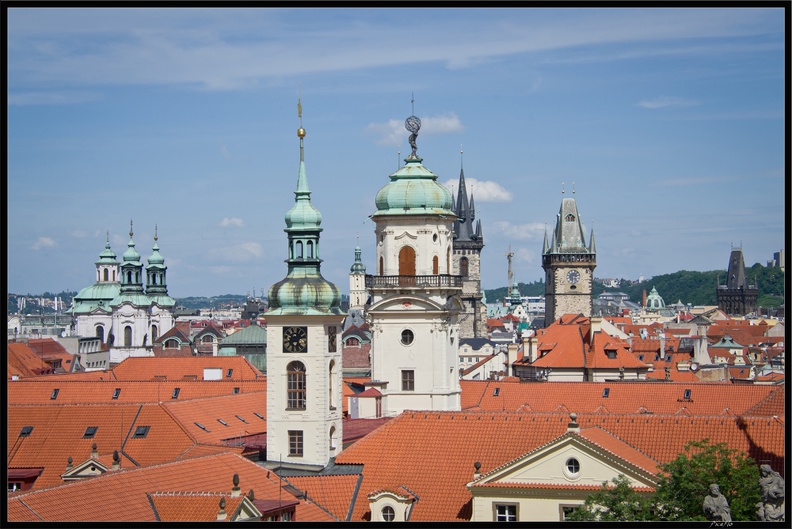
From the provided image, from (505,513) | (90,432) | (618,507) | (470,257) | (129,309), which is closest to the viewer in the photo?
(618,507)

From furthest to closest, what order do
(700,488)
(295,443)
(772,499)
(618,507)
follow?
(295,443), (618,507), (700,488), (772,499)

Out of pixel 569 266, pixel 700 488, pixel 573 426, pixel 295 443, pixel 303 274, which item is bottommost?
pixel 700 488

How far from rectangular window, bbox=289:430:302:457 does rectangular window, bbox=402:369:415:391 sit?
13.0m

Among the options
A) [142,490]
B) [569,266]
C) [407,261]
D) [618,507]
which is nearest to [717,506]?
[618,507]

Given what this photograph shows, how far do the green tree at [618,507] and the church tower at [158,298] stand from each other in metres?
110

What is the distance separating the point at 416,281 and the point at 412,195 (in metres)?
3.33

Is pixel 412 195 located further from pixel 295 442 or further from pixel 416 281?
pixel 295 442

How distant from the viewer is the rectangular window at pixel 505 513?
1556 inches

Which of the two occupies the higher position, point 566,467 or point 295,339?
point 295,339

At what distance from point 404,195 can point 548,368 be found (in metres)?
34.0

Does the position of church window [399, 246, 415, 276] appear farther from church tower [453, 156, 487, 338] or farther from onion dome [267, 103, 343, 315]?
church tower [453, 156, 487, 338]

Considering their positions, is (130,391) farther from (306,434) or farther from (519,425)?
(519,425)

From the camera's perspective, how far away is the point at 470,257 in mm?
187500

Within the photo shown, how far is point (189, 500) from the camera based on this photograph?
3634cm
